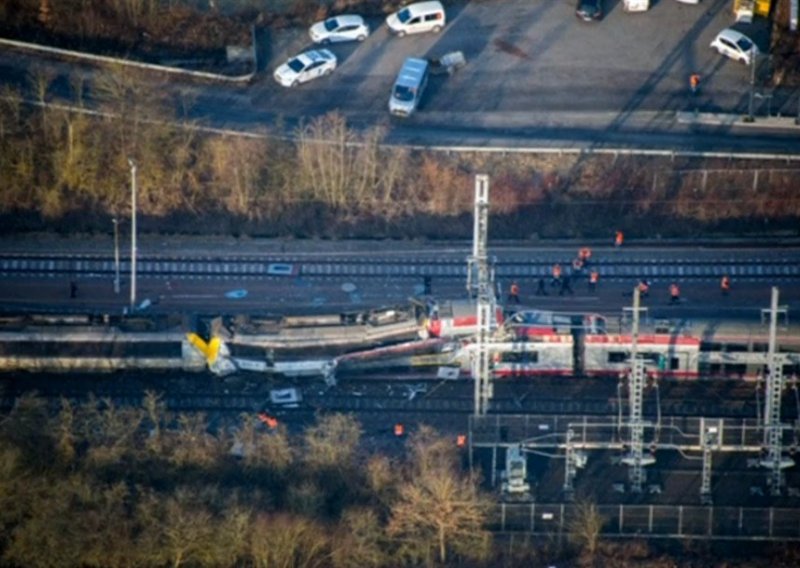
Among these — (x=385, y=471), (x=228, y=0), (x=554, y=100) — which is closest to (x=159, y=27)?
(x=228, y=0)

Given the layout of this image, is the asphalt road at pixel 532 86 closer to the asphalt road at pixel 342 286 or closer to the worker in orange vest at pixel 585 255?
the asphalt road at pixel 342 286

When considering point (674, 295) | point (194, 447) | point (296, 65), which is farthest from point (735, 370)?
point (296, 65)

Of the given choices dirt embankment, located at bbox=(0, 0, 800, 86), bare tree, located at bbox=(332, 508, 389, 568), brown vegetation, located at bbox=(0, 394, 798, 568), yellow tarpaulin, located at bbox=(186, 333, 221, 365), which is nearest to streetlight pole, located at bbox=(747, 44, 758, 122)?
dirt embankment, located at bbox=(0, 0, 800, 86)

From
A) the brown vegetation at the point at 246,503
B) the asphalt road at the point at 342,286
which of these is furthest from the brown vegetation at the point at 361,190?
the brown vegetation at the point at 246,503

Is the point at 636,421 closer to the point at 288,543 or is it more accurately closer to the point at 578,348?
the point at 578,348

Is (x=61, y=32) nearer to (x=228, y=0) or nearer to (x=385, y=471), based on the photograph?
(x=228, y=0)

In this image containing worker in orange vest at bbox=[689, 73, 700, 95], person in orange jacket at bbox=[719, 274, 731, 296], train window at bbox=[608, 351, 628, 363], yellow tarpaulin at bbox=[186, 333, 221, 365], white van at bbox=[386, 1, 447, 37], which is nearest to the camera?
yellow tarpaulin at bbox=[186, 333, 221, 365]

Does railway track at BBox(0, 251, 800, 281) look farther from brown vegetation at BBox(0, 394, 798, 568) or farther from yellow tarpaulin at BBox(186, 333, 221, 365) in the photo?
brown vegetation at BBox(0, 394, 798, 568)
